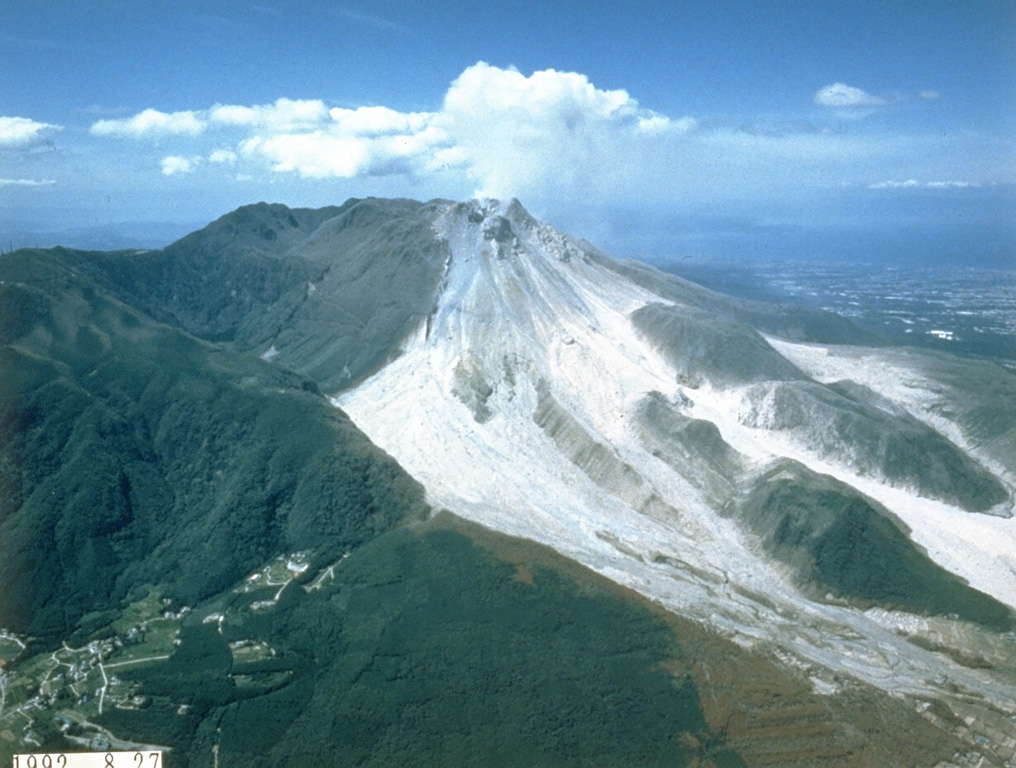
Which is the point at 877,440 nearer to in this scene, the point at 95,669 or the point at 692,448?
the point at 692,448

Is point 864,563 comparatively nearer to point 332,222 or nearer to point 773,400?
point 773,400

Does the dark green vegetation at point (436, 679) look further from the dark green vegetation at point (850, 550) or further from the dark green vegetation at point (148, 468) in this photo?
the dark green vegetation at point (850, 550)

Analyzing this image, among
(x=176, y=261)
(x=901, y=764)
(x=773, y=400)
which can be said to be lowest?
(x=901, y=764)

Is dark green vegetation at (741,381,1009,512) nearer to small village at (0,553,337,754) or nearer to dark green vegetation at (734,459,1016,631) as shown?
dark green vegetation at (734,459,1016,631)

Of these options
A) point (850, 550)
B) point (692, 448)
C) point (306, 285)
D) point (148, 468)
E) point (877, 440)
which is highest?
point (306, 285)

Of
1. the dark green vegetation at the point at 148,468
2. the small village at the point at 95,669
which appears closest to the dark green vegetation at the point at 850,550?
the dark green vegetation at the point at 148,468

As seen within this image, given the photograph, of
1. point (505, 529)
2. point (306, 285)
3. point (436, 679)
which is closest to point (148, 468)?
point (505, 529)

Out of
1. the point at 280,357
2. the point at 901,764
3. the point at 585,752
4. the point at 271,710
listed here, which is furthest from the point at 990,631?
the point at 280,357

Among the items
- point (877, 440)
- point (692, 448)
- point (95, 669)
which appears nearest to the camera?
point (95, 669)

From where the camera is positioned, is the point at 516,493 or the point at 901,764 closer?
the point at 901,764
